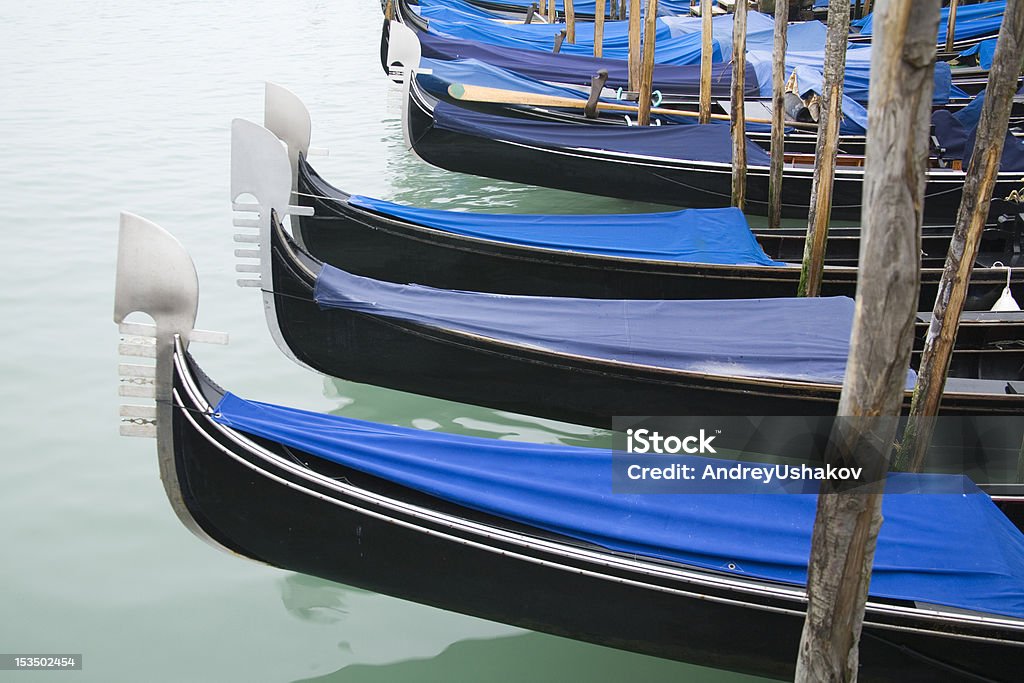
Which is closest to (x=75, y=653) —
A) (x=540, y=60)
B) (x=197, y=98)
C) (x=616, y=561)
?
(x=616, y=561)

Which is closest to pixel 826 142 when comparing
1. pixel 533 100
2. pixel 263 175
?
pixel 263 175

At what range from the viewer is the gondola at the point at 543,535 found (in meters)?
2.46

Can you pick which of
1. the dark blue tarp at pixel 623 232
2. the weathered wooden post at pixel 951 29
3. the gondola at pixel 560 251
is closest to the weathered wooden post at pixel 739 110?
the gondola at pixel 560 251

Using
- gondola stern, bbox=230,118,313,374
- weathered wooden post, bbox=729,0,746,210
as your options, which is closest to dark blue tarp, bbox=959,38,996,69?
weathered wooden post, bbox=729,0,746,210

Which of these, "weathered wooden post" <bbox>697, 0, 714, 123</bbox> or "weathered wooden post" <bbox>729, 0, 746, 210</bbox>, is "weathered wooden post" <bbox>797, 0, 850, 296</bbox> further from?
"weathered wooden post" <bbox>697, 0, 714, 123</bbox>

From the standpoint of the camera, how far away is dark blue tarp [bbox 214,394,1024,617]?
2480 millimetres

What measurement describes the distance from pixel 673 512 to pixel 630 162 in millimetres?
3885

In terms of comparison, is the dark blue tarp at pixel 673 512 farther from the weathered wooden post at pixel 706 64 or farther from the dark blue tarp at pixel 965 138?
the weathered wooden post at pixel 706 64

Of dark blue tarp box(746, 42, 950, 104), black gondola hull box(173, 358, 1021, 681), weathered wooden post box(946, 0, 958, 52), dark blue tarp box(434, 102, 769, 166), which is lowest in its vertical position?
black gondola hull box(173, 358, 1021, 681)

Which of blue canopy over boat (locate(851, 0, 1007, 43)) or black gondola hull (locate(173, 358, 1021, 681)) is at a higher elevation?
blue canopy over boat (locate(851, 0, 1007, 43))

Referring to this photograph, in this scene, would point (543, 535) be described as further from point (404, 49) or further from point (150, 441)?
point (404, 49)

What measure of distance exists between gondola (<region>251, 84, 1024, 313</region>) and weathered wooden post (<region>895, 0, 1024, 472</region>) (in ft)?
4.44

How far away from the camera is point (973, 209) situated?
3004 mm

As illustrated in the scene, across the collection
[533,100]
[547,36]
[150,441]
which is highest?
[547,36]
